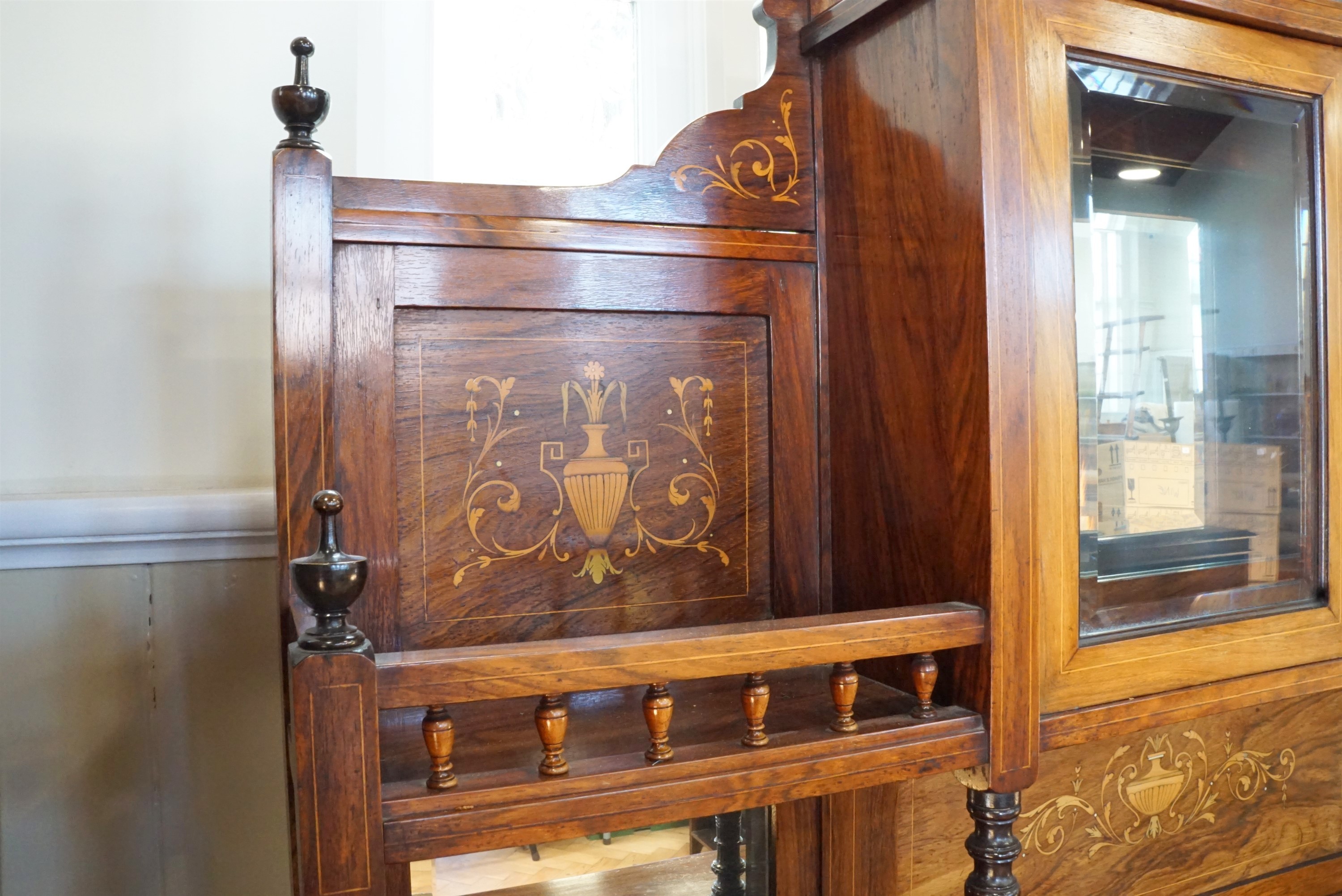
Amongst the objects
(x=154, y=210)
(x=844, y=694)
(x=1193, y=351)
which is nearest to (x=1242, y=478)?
(x=1193, y=351)

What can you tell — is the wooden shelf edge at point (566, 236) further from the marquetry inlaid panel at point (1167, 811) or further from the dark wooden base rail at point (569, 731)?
the marquetry inlaid panel at point (1167, 811)

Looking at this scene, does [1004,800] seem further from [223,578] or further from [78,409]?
[78,409]

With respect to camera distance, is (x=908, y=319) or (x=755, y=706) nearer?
(x=755, y=706)

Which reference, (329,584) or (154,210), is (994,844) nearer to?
(329,584)

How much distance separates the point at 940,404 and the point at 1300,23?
23.2 inches

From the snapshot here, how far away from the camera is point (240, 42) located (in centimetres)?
136

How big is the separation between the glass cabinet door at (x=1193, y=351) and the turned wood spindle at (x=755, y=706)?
1.13 ft

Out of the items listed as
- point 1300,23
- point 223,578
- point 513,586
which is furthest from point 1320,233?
point 223,578

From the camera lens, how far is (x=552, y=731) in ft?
2.34

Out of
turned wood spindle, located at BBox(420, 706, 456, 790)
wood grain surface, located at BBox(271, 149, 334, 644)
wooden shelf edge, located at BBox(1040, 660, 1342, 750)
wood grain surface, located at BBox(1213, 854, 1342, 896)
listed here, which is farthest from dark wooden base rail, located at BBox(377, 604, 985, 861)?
wood grain surface, located at BBox(1213, 854, 1342, 896)

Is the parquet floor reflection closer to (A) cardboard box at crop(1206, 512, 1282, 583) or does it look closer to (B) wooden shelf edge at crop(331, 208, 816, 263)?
(B) wooden shelf edge at crop(331, 208, 816, 263)

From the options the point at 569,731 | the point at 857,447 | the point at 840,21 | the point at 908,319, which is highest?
the point at 840,21

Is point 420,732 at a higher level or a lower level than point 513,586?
lower

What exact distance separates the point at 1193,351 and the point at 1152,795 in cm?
55
